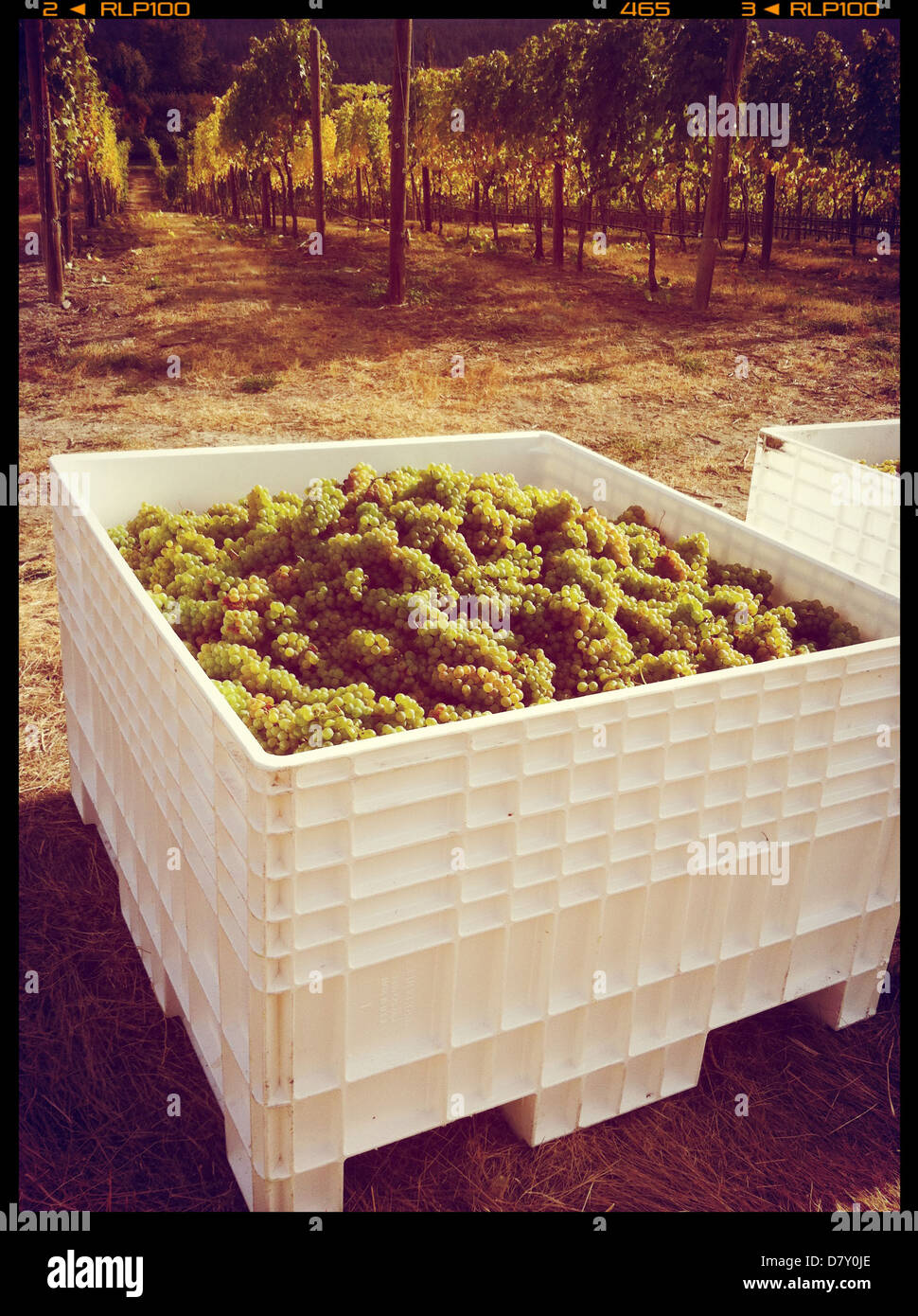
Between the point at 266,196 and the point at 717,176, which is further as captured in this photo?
the point at 266,196

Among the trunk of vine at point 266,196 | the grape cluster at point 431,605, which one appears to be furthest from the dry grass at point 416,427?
→ the trunk of vine at point 266,196

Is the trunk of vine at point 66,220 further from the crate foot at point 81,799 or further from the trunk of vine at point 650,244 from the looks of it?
the crate foot at point 81,799

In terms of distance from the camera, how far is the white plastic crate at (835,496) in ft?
11.4

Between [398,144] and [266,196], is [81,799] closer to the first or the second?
[398,144]

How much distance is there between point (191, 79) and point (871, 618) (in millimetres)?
32262

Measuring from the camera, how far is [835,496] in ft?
12.0

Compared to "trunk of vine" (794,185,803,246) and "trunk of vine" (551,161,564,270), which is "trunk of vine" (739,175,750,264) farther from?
"trunk of vine" (551,161,564,270)

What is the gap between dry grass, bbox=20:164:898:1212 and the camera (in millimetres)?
2111

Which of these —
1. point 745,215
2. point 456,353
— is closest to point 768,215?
point 745,215

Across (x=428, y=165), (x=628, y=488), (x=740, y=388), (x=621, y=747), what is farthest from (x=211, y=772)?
(x=428, y=165)

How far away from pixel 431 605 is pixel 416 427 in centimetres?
633

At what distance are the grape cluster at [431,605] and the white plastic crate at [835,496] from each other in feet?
3.18

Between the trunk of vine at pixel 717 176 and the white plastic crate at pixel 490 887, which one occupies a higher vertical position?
the trunk of vine at pixel 717 176

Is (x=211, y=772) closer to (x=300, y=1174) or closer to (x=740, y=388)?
(x=300, y=1174)
